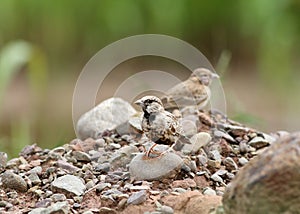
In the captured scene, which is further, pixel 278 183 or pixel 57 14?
pixel 57 14

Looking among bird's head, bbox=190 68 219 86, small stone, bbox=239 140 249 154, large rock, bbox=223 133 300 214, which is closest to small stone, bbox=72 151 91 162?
small stone, bbox=239 140 249 154

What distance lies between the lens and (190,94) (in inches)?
130

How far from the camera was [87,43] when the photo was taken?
5625 millimetres

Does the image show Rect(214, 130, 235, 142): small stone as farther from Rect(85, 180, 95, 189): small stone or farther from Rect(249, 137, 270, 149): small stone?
Rect(85, 180, 95, 189): small stone

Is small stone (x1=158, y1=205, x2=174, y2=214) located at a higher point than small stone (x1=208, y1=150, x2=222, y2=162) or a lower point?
lower

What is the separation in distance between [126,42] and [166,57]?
0.94 ft

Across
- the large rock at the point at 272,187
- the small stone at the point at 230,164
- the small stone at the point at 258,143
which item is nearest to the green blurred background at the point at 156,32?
the small stone at the point at 258,143

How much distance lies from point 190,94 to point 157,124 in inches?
30.6

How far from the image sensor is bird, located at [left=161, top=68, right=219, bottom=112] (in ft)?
10.8

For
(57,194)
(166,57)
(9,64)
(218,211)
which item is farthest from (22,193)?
(166,57)

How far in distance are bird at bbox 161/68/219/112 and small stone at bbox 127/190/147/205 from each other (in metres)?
0.86

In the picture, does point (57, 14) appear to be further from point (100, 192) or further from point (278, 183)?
point (278, 183)

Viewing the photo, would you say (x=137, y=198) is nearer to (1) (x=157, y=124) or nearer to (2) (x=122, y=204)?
(2) (x=122, y=204)

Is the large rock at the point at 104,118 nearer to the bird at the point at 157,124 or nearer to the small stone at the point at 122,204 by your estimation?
the bird at the point at 157,124
